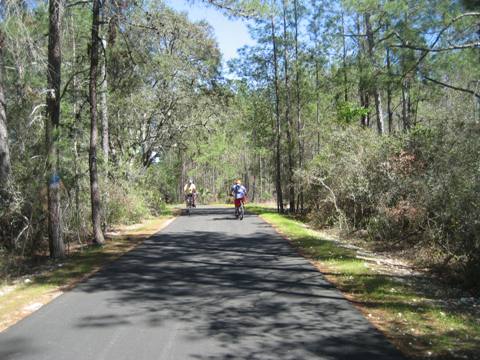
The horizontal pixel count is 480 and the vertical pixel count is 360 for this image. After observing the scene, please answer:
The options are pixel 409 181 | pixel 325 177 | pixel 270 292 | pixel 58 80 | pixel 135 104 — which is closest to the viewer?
pixel 270 292

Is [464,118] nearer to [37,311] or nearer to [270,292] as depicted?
[270,292]

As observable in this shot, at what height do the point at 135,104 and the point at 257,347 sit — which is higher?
the point at 135,104

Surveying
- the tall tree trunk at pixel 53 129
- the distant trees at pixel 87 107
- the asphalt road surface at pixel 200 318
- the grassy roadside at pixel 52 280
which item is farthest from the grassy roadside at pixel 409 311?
the distant trees at pixel 87 107

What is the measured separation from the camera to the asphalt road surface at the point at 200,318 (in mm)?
5328

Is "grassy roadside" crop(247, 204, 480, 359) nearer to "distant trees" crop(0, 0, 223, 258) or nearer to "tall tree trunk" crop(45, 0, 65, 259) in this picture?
"tall tree trunk" crop(45, 0, 65, 259)

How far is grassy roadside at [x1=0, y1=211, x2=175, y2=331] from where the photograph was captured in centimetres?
741

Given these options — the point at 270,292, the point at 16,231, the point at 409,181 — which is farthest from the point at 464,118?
the point at 16,231

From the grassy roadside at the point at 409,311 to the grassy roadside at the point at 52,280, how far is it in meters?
4.86

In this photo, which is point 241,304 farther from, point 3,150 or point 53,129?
point 3,150

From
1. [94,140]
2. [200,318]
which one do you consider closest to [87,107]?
[94,140]

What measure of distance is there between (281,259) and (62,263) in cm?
518

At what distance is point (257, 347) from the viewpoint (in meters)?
5.41

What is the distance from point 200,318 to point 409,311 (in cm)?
296

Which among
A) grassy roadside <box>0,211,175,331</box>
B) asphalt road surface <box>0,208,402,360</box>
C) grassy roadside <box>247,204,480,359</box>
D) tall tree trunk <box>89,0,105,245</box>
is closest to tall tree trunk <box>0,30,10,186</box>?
tall tree trunk <box>89,0,105,245</box>
